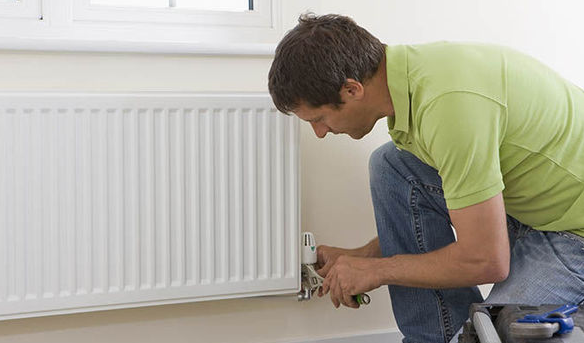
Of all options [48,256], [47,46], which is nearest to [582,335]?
[48,256]

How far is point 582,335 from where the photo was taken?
3.21 feet

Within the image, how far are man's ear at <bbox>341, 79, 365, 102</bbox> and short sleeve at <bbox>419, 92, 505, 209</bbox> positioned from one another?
0.37 feet

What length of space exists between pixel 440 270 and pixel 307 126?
1.77 ft

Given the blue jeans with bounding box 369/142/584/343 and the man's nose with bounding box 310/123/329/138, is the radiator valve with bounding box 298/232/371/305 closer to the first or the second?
the blue jeans with bounding box 369/142/584/343

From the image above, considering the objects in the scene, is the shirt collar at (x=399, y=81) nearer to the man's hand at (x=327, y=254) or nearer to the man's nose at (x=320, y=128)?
the man's nose at (x=320, y=128)

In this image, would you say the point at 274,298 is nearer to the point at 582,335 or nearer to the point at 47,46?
the point at 47,46

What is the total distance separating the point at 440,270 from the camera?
124cm

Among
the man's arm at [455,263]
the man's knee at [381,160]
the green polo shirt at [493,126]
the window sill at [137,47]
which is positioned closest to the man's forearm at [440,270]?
the man's arm at [455,263]

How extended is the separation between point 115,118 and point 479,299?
0.79 m

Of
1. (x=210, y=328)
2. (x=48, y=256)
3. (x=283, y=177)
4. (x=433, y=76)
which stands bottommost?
(x=210, y=328)

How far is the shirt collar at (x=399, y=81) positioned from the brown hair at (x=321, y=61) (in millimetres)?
21

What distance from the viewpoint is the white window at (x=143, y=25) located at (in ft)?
4.91

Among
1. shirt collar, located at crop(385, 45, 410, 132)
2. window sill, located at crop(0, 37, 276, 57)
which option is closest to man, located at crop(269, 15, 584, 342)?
shirt collar, located at crop(385, 45, 410, 132)

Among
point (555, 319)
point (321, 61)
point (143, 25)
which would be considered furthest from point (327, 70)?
point (143, 25)
